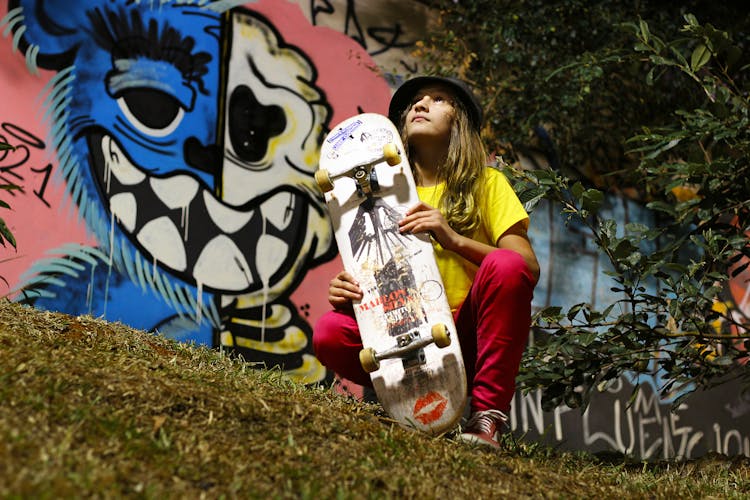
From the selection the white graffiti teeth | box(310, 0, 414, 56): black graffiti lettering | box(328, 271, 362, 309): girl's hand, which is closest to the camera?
box(328, 271, 362, 309): girl's hand

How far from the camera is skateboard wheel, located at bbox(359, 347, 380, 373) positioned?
2.59m

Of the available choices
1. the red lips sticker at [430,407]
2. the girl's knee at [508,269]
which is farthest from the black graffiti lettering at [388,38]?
the red lips sticker at [430,407]

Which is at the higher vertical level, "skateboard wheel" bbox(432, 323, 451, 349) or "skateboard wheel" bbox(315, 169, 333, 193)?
"skateboard wheel" bbox(315, 169, 333, 193)

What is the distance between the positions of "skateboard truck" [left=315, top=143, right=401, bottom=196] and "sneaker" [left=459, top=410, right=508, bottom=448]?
2.97ft

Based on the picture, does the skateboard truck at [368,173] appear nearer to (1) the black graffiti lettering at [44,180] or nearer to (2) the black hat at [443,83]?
(2) the black hat at [443,83]

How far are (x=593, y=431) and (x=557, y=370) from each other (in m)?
3.00

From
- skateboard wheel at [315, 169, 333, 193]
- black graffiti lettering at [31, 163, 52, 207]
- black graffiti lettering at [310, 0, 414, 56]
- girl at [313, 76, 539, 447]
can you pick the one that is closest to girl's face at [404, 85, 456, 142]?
girl at [313, 76, 539, 447]

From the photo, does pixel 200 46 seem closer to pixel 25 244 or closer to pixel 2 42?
pixel 2 42

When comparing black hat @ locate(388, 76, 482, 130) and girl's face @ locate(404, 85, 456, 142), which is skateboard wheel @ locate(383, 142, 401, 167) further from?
black hat @ locate(388, 76, 482, 130)

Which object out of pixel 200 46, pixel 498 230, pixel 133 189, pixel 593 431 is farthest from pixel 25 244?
pixel 593 431

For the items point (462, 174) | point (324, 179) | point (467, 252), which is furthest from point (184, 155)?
point (467, 252)

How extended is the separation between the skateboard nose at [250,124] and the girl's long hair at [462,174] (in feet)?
6.02

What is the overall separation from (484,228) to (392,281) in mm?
475

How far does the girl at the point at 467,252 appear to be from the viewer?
8.54ft
